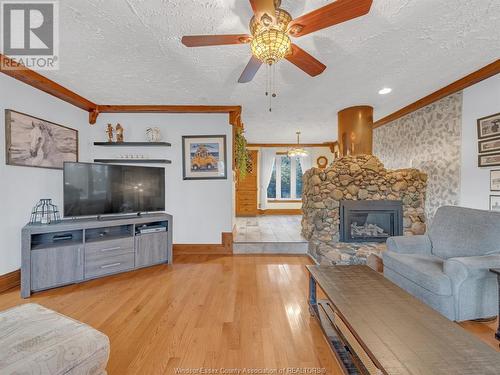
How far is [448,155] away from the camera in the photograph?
11.3ft

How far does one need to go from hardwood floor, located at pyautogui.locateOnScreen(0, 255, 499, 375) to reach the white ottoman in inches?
19.5

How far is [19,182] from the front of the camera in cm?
274

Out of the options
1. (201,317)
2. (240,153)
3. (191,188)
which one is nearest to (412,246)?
(201,317)

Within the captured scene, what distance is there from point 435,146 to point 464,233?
2.07 meters

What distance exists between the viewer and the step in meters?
3.95

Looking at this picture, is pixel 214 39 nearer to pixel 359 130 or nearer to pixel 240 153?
pixel 240 153

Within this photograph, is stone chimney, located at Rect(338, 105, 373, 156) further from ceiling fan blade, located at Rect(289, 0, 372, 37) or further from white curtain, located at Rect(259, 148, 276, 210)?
white curtain, located at Rect(259, 148, 276, 210)

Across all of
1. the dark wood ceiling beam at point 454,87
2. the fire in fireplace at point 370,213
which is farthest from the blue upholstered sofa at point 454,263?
the dark wood ceiling beam at point 454,87

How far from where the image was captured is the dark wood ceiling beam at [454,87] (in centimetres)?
265

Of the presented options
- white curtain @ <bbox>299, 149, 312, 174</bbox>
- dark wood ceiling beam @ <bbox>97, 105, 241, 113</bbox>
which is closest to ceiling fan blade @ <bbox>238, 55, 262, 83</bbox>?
dark wood ceiling beam @ <bbox>97, 105, 241, 113</bbox>

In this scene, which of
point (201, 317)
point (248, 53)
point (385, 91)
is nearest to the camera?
point (201, 317)

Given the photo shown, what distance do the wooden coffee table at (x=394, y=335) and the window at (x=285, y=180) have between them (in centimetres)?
608

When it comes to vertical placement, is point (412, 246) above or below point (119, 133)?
below

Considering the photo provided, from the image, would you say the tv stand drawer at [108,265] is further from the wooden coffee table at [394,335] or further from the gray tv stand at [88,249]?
the wooden coffee table at [394,335]
